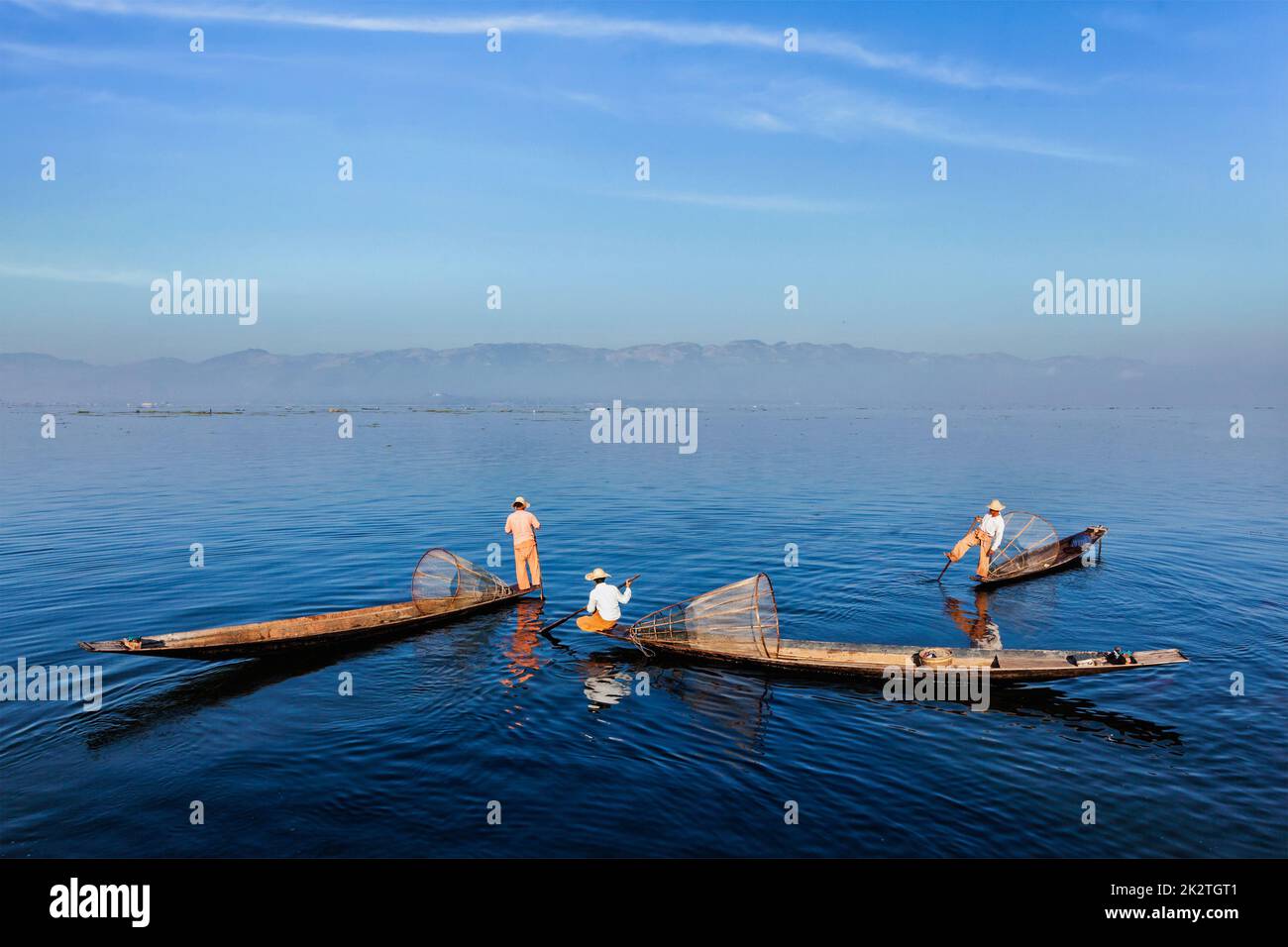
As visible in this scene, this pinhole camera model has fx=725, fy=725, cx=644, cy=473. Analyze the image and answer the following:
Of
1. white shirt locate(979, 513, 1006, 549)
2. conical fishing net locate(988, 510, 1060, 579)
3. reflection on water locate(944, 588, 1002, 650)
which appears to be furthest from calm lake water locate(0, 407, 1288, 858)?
white shirt locate(979, 513, 1006, 549)

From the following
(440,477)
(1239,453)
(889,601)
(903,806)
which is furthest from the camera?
(1239,453)

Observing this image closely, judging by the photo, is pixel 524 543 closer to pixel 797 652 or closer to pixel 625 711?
pixel 625 711

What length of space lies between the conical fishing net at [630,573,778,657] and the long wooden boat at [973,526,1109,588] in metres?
13.5

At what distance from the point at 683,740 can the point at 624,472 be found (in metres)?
51.0

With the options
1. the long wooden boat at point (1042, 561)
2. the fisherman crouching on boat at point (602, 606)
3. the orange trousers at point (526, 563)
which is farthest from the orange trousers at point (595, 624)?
the long wooden boat at point (1042, 561)

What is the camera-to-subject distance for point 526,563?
26938 mm

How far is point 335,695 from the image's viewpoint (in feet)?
57.4

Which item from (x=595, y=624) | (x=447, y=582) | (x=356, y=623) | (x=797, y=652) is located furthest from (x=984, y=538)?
(x=356, y=623)

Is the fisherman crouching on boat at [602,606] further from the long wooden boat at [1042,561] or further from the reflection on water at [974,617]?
the long wooden boat at [1042,561]

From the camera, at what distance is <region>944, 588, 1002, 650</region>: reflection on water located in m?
22.4

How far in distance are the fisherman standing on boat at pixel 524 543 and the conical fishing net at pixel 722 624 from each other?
7.07m

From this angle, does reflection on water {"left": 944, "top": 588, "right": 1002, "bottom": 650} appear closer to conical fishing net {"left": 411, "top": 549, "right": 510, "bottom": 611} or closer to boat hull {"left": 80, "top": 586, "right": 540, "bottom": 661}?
conical fishing net {"left": 411, "top": 549, "right": 510, "bottom": 611}
